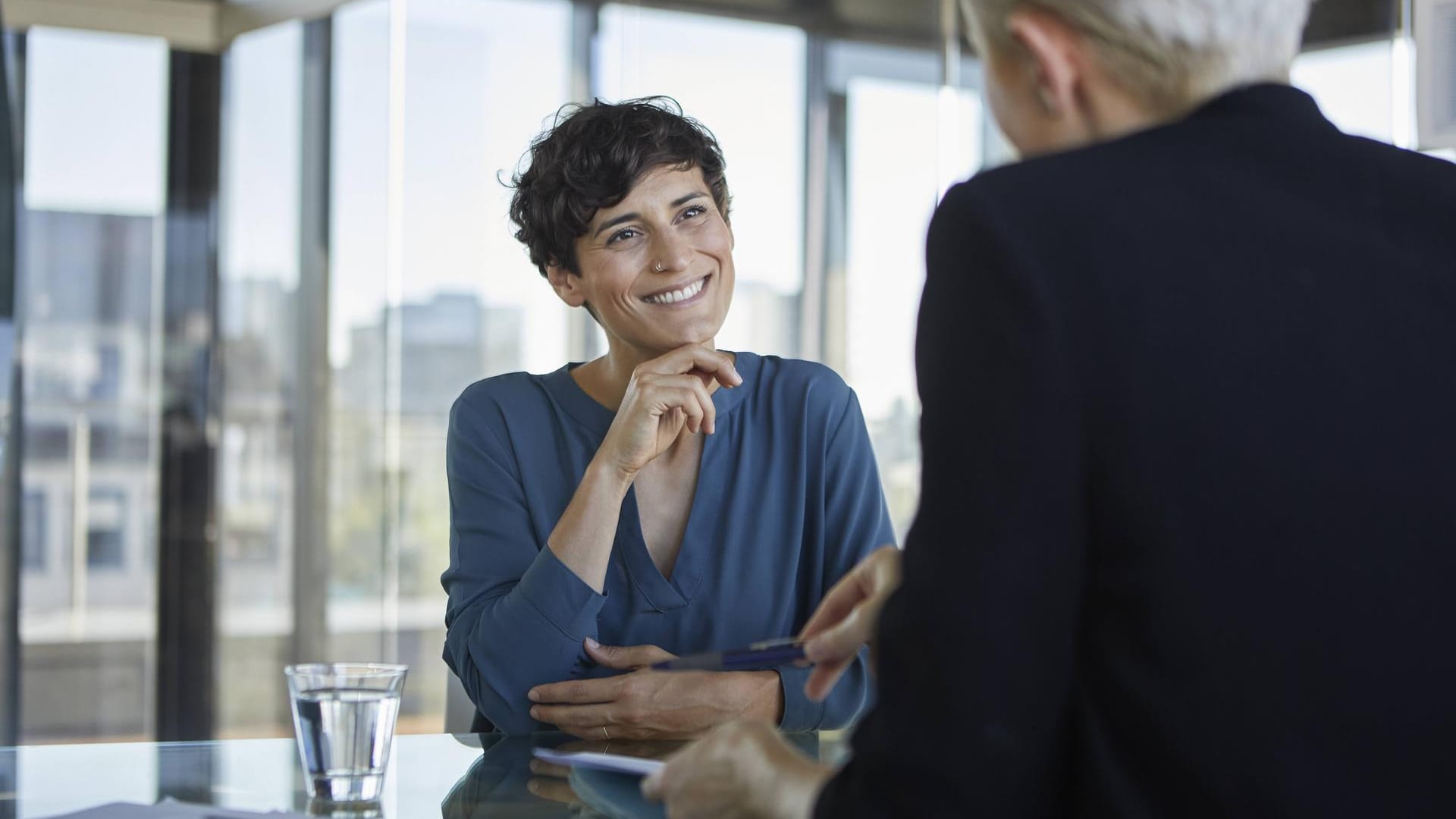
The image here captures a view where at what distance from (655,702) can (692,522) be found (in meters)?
0.35

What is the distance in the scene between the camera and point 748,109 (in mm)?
4242

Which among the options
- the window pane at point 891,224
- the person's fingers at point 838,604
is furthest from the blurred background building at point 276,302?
the person's fingers at point 838,604

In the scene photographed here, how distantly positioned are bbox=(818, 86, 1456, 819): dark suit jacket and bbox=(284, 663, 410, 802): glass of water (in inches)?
19.9

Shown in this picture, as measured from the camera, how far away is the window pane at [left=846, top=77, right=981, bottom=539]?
14.3 ft

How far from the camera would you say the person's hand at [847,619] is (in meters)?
0.87

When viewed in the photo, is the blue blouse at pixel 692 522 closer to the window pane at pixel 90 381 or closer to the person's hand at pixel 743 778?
the person's hand at pixel 743 778

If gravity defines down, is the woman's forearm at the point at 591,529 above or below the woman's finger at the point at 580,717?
above

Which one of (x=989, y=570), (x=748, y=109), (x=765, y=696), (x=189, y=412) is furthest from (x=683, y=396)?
(x=189, y=412)

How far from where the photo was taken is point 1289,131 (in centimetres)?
75

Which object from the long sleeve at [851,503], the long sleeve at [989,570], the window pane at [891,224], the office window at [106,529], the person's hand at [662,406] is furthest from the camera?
the window pane at [891,224]

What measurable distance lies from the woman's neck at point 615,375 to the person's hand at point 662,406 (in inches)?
4.9

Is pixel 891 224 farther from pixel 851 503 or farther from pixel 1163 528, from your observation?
pixel 1163 528

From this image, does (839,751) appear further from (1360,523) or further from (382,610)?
(382,610)

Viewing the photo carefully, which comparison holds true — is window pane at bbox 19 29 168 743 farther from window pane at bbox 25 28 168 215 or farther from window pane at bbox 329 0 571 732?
window pane at bbox 329 0 571 732
